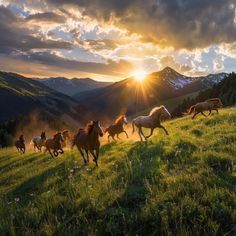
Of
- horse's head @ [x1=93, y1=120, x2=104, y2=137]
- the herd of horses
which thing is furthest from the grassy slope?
the herd of horses

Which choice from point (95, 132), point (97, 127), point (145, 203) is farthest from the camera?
point (95, 132)

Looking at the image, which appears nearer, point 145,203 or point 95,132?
point 145,203

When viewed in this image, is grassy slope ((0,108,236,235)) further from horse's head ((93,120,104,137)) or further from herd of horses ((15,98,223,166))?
herd of horses ((15,98,223,166))

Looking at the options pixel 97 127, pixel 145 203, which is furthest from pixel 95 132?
pixel 145 203

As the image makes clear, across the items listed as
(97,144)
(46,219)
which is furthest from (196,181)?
(97,144)

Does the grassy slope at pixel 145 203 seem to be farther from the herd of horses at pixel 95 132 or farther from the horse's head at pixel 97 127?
the herd of horses at pixel 95 132

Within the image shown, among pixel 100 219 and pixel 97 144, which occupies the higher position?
pixel 97 144

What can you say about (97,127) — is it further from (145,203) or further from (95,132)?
(145,203)

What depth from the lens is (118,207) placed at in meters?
10.6

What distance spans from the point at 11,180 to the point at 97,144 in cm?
612

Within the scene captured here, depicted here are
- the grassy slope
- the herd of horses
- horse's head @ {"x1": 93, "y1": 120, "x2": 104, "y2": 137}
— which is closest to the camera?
the grassy slope

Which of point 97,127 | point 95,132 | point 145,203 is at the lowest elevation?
point 145,203

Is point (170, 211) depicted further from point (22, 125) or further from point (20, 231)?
point (22, 125)

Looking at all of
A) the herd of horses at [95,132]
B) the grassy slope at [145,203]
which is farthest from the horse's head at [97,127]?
the grassy slope at [145,203]
